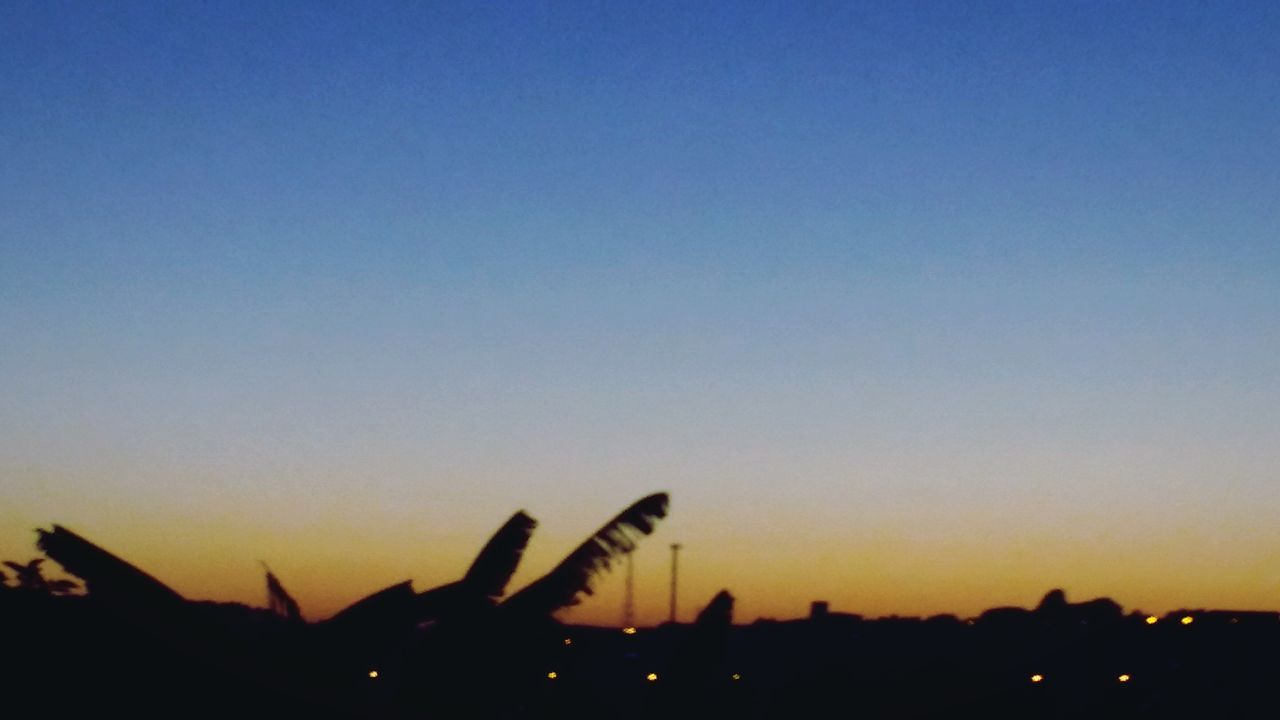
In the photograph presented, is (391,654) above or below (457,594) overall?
below

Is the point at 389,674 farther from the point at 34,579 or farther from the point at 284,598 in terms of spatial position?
the point at 34,579

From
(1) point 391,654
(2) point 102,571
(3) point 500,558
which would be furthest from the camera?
(3) point 500,558

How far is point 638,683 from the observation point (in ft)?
107

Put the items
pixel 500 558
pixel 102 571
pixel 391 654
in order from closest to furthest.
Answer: pixel 102 571 → pixel 391 654 → pixel 500 558

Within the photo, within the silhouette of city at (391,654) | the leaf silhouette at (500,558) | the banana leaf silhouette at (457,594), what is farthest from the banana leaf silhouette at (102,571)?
the leaf silhouette at (500,558)

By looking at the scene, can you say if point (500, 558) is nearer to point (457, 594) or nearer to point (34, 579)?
point (457, 594)

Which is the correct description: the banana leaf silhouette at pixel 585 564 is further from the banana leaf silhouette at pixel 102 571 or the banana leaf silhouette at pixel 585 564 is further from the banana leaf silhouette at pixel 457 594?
the banana leaf silhouette at pixel 102 571

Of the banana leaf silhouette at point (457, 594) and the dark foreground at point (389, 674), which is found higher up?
the banana leaf silhouette at point (457, 594)

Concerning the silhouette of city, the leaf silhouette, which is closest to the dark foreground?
the silhouette of city

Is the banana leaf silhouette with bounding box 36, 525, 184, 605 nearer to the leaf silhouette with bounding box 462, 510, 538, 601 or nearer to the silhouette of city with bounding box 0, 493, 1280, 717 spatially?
the silhouette of city with bounding box 0, 493, 1280, 717

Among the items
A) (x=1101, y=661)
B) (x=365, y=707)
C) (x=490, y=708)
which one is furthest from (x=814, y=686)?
(x=365, y=707)

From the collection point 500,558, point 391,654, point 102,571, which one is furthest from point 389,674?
point 102,571

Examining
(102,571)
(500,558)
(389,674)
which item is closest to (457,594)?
(500,558)

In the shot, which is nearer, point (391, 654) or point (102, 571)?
point (102, 571)
